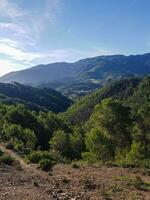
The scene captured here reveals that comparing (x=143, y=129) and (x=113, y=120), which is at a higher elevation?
(x=113, y=120)

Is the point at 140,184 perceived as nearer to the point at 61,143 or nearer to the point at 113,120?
the point at 113,120

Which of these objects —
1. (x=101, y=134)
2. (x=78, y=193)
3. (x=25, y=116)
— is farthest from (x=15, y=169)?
(x=25, y=116)

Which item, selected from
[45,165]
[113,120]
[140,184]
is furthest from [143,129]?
[140,184]

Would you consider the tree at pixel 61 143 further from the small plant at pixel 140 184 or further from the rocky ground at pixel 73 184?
the small plant at pixel 140 184

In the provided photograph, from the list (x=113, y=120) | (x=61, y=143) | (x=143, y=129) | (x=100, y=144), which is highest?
(x=113, y=120)

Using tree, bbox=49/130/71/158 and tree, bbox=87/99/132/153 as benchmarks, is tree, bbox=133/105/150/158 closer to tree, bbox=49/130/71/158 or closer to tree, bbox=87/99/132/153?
tree, bbox=87/99/132/153

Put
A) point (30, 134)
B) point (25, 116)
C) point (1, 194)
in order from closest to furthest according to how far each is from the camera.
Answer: point (1, 194) < point (30, 134) < point (25, 116)

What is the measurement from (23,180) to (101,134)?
1376 inches

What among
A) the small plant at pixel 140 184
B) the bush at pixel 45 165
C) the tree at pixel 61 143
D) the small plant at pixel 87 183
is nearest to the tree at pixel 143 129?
the tree at pixel 61 143

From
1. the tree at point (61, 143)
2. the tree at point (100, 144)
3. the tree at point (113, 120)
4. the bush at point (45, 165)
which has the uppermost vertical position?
the tree at point (113, 120)

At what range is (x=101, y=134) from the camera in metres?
59.7

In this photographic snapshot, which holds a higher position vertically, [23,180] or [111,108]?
[111,108]

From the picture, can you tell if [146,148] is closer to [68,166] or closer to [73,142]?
[73,142]

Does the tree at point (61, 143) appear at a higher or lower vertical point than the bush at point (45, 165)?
lower
